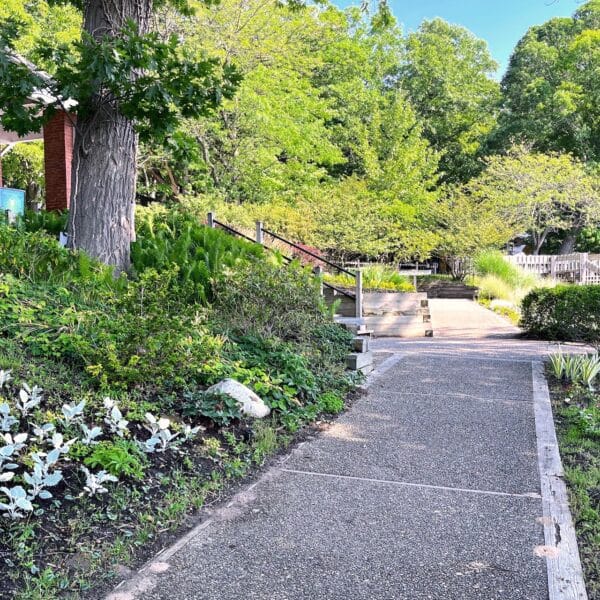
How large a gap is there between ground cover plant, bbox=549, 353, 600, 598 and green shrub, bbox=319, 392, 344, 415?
1.82 meters

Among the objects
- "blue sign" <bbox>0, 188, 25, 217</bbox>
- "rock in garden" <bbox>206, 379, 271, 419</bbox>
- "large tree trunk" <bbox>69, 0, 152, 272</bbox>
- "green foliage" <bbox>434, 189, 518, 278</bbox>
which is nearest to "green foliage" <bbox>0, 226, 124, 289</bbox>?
"large tree trunk" <bbox>69, 0, 152, 272</bbox>

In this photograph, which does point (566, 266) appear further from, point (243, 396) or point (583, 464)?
point (243, 396)

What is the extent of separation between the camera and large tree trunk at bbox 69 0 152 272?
6.60 m

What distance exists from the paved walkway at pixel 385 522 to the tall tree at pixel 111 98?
3659 millimetres

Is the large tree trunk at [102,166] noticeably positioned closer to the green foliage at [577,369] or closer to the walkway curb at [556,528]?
the walkway curb at [556,528]

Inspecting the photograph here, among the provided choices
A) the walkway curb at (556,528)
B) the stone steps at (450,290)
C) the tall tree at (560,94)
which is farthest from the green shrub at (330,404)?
the tall tree at (560,94)

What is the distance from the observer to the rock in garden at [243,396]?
4.38 metres

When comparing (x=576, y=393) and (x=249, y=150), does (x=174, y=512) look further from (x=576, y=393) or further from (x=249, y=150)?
(x=249, y=150)

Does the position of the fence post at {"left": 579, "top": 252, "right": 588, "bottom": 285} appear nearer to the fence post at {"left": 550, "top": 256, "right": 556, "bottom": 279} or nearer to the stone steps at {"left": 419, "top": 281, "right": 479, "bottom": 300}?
the fence post at {"left": 550, "top": 256, "right": 556, "bottom": 279}

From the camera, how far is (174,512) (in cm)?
Result: 305

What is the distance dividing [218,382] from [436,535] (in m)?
2.11

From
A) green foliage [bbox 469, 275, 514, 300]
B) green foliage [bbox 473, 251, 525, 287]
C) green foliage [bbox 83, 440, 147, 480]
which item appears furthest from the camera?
green foliage [bbox 473, 251, 525, 287]

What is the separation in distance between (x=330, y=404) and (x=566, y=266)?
2027 centimetres

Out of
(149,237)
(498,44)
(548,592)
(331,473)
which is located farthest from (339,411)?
(498,44)
